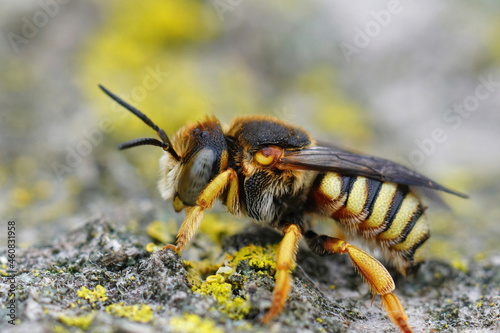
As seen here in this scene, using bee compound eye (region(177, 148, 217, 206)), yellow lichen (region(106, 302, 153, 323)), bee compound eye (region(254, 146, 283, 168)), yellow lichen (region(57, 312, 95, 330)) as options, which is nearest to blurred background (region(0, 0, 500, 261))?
bee compound eye (region(177, 148, 217, 206))

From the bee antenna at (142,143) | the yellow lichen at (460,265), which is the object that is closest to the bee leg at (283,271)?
the bee antenna at (142,143)

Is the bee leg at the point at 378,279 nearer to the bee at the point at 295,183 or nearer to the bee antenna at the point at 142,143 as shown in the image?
the bee at the point at 295,183

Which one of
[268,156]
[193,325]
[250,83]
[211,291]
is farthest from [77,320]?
[250,83]

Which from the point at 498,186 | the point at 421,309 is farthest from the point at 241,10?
the point at 421,309

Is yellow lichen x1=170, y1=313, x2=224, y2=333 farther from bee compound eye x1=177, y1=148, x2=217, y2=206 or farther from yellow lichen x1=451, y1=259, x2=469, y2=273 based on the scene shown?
yellow lichen x1=451, y1=259, x2=469, y2=273

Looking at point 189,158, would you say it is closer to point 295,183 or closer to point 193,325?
point 295,183

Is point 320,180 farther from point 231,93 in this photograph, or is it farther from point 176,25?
point 176,25
